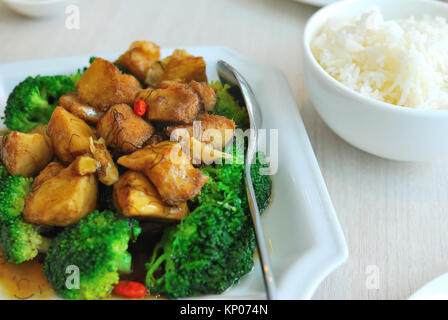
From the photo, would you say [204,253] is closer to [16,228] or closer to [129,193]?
[129,193]

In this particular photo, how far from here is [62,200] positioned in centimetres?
141

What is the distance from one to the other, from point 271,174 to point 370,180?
479 mm

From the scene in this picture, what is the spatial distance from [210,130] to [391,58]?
0.84 meters

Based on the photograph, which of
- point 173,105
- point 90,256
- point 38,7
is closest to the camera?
point 90,256

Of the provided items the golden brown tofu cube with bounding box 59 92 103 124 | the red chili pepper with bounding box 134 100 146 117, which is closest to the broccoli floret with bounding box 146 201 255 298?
the red chili pepper with bounding box 134 100 146 117

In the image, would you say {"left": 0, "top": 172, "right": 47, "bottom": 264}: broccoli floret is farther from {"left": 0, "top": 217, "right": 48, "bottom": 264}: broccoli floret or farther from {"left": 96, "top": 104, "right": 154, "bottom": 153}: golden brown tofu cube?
{"left": 96, "top": 104, "right": 154, "bottom": 153}: golden brown tofu cube

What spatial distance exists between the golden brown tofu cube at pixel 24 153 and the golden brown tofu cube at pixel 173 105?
0.43 m

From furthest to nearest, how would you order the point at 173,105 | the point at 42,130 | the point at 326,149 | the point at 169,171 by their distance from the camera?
the point at 326,149
the point at 42,130
the point at 173,105
the point at 169,171

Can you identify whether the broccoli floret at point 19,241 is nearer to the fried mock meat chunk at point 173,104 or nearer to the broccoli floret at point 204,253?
the broccoli floret at point 204,253

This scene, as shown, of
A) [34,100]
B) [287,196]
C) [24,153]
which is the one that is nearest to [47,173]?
[24,153]

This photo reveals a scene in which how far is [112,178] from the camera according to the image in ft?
4.98

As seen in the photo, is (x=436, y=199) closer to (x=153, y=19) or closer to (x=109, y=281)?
(x=109, y=281)

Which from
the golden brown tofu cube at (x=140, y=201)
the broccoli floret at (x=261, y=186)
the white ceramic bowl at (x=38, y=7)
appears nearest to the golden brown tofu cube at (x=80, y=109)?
the golden brown tofu cube at (x=140, y=201)

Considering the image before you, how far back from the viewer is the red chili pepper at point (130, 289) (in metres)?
1.38
